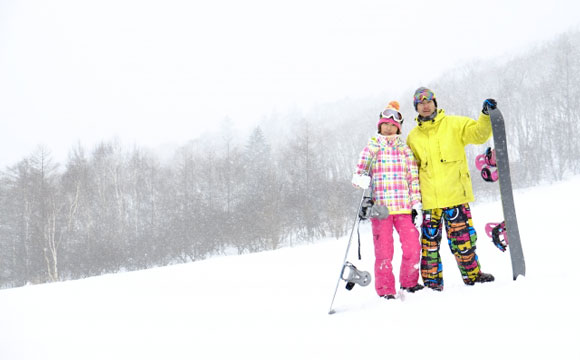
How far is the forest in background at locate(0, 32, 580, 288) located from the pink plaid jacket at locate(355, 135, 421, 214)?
25.2m

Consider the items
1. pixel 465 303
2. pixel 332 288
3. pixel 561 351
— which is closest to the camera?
pixel 561 351

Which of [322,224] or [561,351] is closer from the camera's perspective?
[561,351]

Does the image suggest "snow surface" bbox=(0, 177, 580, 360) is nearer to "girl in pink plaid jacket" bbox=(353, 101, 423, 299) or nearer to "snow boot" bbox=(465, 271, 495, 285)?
"snow boot" bbox=(465, 271, 495, 285)

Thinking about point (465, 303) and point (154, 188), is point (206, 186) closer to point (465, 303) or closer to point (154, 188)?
point (154, 188)

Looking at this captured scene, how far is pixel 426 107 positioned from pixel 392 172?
2.19ft

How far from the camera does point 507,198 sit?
260cm

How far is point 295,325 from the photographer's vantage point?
254cm

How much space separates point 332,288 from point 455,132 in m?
1.96

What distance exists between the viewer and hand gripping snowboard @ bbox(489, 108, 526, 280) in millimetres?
2477

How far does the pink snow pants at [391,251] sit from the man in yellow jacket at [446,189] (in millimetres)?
118

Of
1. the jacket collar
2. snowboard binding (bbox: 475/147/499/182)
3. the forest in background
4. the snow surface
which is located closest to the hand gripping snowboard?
the snow surface

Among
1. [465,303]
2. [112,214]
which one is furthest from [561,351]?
[112,214]

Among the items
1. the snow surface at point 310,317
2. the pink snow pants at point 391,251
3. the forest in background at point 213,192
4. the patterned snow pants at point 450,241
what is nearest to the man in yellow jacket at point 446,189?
the patterned snow pants at point 450,241

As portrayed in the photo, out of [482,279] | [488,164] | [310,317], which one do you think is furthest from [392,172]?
[310,317]
